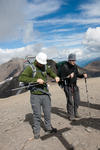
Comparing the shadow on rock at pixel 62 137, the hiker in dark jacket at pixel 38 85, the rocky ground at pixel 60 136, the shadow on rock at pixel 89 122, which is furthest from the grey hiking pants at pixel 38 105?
the shadow on rock at pixel 89 122

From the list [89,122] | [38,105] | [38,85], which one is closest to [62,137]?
[38,105]

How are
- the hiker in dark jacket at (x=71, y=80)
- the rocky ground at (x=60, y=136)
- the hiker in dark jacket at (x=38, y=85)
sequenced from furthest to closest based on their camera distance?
1. the hiker in dark jacket at (x=71, y=80)
2. the hiker in dark jacket at (x=38, y=85)
3. the rocky ground at (x=60, y=136)

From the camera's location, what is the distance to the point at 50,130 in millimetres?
6941

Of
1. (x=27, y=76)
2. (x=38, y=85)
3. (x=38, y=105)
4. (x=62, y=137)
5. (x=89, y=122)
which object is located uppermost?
(x=27, y=76)

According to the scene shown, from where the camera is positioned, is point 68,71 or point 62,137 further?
point 68,71

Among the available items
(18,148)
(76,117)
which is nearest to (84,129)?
(76,117)

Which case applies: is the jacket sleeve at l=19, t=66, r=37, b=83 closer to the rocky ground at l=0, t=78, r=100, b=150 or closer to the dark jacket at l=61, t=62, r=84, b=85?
the dark jacket at l=61, t=62, r=84, b=85

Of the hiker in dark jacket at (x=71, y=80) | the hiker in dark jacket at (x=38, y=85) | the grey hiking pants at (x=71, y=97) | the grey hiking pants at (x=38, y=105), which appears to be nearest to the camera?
the hiker in dark jacket at (x=38, y=85)

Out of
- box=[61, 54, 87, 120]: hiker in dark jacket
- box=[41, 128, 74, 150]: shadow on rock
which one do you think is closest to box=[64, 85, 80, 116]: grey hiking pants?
box=[61, 54, 87, 120]: hiker in dark jacket

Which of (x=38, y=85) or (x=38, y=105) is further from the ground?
(x=38, y=85)

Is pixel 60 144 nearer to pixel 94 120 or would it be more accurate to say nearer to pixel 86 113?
pixel 94 120

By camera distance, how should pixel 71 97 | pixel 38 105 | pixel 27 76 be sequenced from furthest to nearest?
pixel 71 97 < pixel 38 105 < pixel 27 76

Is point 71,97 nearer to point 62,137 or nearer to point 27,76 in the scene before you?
point 62,137

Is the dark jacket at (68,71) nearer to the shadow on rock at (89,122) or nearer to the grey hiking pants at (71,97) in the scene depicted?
the grey hiking pants at (71,97)
